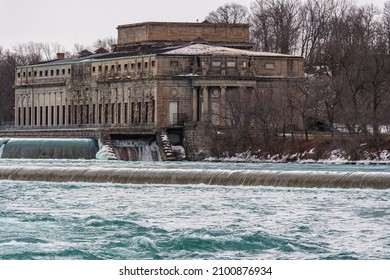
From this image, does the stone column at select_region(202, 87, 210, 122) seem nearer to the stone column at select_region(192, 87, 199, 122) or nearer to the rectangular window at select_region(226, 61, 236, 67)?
the stone column at select_region(192, 87, 199, 122)

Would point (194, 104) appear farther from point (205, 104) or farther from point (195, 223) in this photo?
point (195, 223)

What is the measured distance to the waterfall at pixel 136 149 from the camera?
6578 inches

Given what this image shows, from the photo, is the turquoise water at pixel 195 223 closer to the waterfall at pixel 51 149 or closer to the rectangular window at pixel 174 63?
the waterfall at pixel 51 149

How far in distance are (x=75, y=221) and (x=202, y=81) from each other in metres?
107

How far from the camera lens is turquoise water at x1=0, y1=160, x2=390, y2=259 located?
6234 cm

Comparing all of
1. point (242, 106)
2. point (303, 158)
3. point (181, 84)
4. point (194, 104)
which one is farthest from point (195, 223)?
point (181, 84)

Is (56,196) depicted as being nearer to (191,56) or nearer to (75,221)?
(75,221)

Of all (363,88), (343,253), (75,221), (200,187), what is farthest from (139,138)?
(343,253)

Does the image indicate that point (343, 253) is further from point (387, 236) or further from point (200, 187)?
point (200, 187)

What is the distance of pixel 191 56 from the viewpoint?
592ft

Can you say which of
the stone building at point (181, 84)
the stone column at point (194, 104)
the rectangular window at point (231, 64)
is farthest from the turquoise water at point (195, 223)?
the stone column at point (194, 104)
